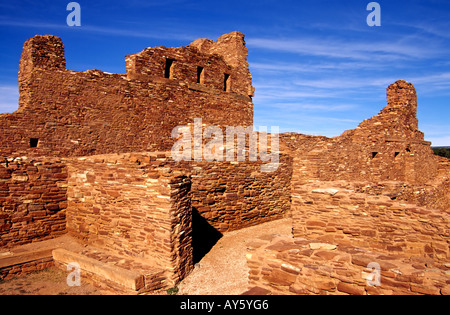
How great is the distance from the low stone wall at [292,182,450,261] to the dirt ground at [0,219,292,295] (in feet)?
5.70

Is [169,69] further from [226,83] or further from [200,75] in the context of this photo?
[226,83]

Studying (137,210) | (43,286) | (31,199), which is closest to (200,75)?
(31,199)

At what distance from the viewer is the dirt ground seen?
20.5ft

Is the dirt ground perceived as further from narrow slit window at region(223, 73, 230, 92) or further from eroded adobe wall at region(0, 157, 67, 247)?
narrow slit window at region(223, 73, 230, 92)

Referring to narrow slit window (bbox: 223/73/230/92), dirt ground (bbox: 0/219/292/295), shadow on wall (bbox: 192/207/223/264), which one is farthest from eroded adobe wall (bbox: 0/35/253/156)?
shadow on wall (bbox: 192/207/223/264)

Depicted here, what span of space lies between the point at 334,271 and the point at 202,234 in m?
4.93

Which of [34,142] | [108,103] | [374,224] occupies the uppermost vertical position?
[108,103]

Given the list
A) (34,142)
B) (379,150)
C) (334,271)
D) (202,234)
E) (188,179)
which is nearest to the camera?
(334,271)

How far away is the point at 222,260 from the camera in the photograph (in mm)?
7711

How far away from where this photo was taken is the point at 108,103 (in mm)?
12188

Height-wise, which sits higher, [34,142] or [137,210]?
[34,142]

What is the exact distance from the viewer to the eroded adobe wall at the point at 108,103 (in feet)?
34.0

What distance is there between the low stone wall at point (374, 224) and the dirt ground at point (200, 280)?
1.74 m

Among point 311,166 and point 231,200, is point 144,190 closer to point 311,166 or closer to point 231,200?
point 231,200
